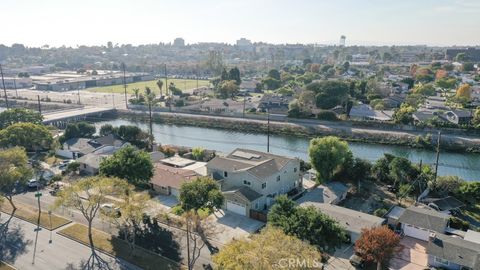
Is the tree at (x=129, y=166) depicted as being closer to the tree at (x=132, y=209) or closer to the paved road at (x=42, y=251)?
the tree at (x=132, y=209)

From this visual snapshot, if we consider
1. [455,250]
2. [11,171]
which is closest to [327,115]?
[455,250]

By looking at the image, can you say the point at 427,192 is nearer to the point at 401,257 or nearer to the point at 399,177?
the point at 399,177

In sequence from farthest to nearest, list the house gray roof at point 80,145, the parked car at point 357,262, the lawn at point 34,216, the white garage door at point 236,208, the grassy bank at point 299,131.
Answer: the grassy bank at point 299,131 → the house gray roof at point 80,145 → the white garage door at point 236,208 → the lawn at point 34,216 → the parked car at point 357,262

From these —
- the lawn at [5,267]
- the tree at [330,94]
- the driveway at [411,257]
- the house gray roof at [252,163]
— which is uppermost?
the tree at [330,94]

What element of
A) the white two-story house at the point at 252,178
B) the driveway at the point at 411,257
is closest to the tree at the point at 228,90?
the white two-story house at the point at 252,178

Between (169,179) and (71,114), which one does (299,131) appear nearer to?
(169,179)

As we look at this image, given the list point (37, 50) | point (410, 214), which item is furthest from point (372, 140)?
point (37, 50)

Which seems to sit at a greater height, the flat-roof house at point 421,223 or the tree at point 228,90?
the tree at point 228,90
